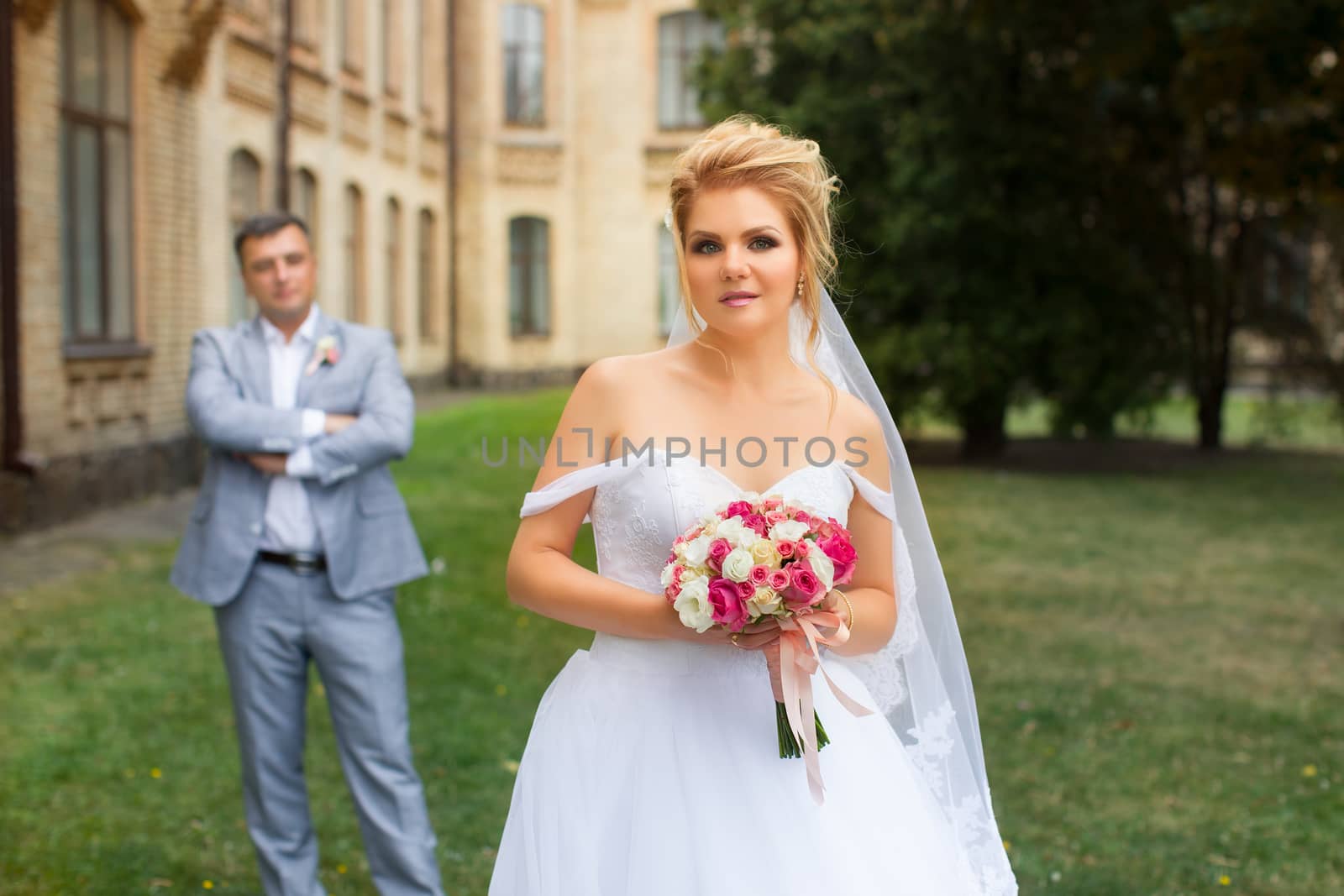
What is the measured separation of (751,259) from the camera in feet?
9.23

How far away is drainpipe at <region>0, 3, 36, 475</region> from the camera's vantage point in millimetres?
12203

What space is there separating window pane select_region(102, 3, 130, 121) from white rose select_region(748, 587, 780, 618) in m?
14.1

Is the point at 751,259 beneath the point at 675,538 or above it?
above

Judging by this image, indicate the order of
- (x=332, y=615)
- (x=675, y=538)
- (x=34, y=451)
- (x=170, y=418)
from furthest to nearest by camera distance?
(x=170, y=418)
(x=34, y=451)
(x=332, y=615)
(x=675, y=538)

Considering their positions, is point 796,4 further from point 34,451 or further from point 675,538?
point 675,538

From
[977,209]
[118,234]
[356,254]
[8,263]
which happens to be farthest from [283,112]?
[977,209]

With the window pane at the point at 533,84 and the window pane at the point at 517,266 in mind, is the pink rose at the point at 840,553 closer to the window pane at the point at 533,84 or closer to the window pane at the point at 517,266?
the window pane at the point at 517,266

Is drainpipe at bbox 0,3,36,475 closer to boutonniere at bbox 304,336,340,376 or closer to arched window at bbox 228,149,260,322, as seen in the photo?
arched window at bbox 228,149,260,322

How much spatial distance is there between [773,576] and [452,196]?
3276cm

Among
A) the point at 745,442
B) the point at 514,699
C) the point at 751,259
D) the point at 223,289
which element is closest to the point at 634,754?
the point at 745,442

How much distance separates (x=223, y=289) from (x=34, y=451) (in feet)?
18.6

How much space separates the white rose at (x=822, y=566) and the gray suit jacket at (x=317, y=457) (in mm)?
2458

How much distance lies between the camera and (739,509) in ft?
8.52

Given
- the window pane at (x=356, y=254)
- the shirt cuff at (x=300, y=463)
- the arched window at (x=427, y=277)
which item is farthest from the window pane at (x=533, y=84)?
the shirt cuff at (x=300, y=463)
